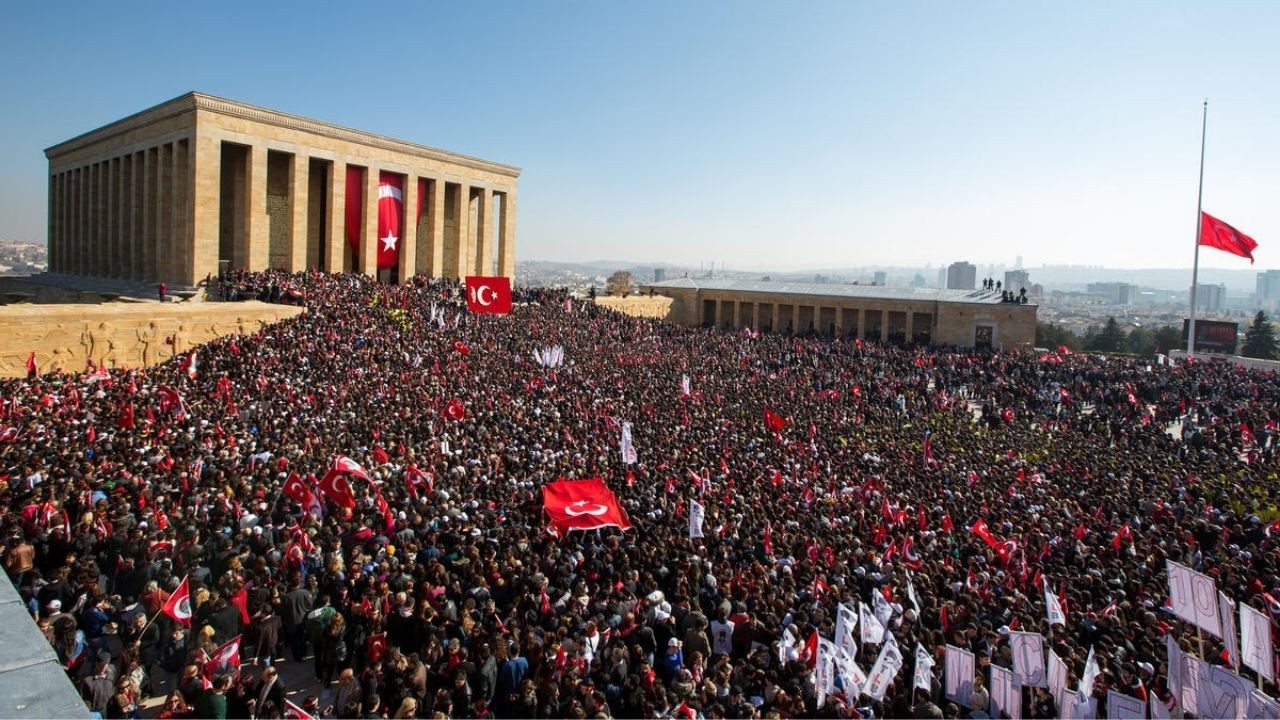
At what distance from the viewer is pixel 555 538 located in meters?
11.5

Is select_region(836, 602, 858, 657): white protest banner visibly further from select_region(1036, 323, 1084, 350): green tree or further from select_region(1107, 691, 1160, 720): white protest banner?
select_region(1036, 323, 1084, 350): green tree

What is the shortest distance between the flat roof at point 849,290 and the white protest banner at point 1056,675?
40878 millimetres

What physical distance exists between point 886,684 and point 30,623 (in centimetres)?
703

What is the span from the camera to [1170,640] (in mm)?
7129

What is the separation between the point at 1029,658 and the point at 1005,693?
572mm

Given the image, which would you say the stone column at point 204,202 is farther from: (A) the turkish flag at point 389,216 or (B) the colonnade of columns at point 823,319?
(B) the colonnade of columns at point 823,319

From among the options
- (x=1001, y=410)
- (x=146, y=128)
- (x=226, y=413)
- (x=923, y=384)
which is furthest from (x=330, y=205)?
(x=1001, y=410)

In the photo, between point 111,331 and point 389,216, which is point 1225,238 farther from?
point 111,331

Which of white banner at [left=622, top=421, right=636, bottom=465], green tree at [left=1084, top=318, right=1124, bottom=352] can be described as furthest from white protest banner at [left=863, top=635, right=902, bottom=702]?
green tree at [left=1084, top=318, right=1124, bottom=352]

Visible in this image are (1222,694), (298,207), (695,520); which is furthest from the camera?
(298,207)

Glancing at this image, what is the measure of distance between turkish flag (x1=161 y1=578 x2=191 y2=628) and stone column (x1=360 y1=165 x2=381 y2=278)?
3424cm

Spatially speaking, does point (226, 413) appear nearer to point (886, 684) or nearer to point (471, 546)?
point (471, 546)

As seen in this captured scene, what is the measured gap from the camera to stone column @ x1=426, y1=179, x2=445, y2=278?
4512 centimetres

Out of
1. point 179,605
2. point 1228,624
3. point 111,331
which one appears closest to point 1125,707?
point 1228,624
